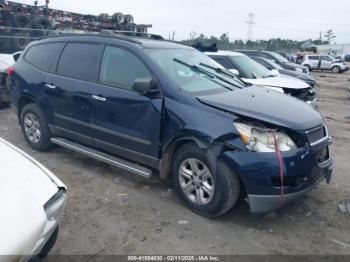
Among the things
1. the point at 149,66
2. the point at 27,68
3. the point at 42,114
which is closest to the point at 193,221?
the point at 149,66

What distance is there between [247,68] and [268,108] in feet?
17.0

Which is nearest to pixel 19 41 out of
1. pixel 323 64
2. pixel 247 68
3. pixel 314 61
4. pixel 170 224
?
pixel 247 68

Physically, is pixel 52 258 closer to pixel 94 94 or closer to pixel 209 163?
pixel 209 163

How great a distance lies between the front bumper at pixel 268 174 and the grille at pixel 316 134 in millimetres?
147

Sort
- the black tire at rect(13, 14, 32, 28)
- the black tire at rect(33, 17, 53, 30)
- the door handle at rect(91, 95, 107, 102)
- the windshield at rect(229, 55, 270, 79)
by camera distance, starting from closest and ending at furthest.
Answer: the door handle at rect(91, 95, 107, 102)
the windshield at rect(229, 55, 270, 79)
the black tire at rect(13, 14, 32, 28)
the black tire at rect(33, 17, 53, 30)

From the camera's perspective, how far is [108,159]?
4371 mm

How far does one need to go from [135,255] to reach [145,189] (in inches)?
52.4

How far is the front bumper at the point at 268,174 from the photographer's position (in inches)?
127

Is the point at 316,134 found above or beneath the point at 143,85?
beneath

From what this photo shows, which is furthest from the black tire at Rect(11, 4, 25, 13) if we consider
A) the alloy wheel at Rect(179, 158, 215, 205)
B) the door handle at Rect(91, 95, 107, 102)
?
the alloy wheel at Rect(179, 158, 215, 205)

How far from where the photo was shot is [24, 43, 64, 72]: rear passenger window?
511 centimetres

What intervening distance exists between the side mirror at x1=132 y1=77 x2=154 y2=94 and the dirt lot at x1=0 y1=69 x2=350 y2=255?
4.14 ft

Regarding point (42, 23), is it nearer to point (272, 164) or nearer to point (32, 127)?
A: point (32, 127)

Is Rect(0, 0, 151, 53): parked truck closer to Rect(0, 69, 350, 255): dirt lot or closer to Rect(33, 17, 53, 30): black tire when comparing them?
Rect(33, 17, 53, 30): black tire
